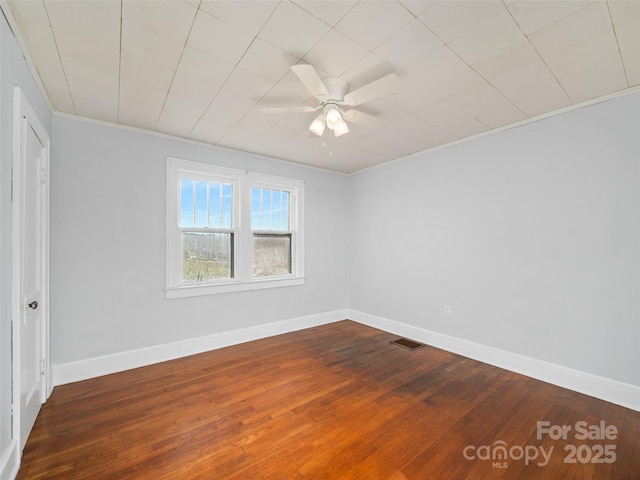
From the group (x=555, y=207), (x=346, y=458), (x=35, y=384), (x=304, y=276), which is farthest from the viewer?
(x=304, y=276)

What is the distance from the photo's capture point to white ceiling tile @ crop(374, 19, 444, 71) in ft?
5.51

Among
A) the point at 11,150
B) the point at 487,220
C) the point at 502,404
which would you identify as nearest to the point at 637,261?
the point at 487,220

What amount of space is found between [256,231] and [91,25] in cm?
275

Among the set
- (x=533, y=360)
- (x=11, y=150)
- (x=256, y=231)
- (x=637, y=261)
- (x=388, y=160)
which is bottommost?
(x=533, y=360)

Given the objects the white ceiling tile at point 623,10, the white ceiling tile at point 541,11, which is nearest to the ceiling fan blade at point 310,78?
the white ceiling tile at point 541,11

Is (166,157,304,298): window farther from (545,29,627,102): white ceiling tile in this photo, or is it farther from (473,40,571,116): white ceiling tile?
(545,29,627,102): white ceiling tile

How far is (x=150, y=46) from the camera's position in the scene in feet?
5.97

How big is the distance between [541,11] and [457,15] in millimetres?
448

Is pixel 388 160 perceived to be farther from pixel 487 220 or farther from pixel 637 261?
pixel 637 261

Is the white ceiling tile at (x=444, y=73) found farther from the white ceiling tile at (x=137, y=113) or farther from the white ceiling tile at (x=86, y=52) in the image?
the white ceiling tile at (x=137, y=113)

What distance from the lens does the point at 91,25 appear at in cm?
165

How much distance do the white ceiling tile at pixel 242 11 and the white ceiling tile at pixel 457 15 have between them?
2.82 feet

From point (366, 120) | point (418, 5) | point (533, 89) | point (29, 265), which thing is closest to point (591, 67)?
point (533, 89)

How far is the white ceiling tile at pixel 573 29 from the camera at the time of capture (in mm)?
1557
